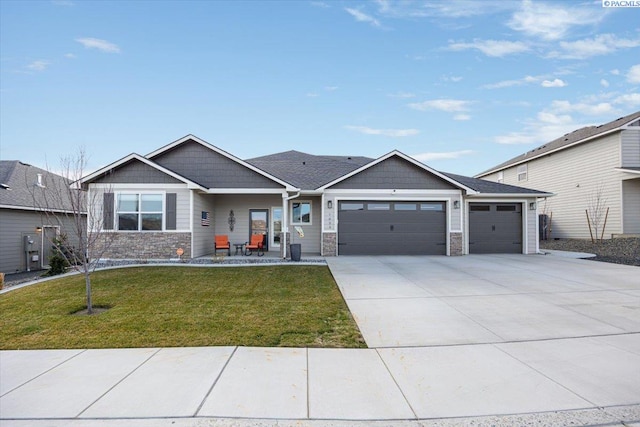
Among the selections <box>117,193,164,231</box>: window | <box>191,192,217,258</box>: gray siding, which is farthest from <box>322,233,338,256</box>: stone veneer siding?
<box>117,193,164,231</box>: window

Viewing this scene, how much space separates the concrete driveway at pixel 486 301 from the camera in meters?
5.21

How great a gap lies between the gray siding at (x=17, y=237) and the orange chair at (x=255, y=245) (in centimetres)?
728

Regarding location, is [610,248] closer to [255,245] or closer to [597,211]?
[597,211]

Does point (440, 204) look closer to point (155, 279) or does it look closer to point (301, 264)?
point (301, 264)

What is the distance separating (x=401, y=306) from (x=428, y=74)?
496 inches

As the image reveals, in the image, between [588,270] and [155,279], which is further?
[588,270]

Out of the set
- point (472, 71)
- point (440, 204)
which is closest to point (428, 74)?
point (472, 71)

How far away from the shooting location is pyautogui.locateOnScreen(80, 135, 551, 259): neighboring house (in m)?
13.2

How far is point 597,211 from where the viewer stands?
18391 mm

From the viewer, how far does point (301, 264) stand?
40.1 ft

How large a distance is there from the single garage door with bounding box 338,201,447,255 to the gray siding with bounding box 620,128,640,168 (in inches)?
396

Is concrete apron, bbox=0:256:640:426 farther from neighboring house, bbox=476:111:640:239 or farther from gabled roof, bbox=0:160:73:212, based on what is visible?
neighboring house, bbox=476:111:640:239

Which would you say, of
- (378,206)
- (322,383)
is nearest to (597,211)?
(378,206)

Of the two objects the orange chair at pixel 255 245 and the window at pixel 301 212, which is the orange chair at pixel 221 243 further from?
the window at pixel 301 212
